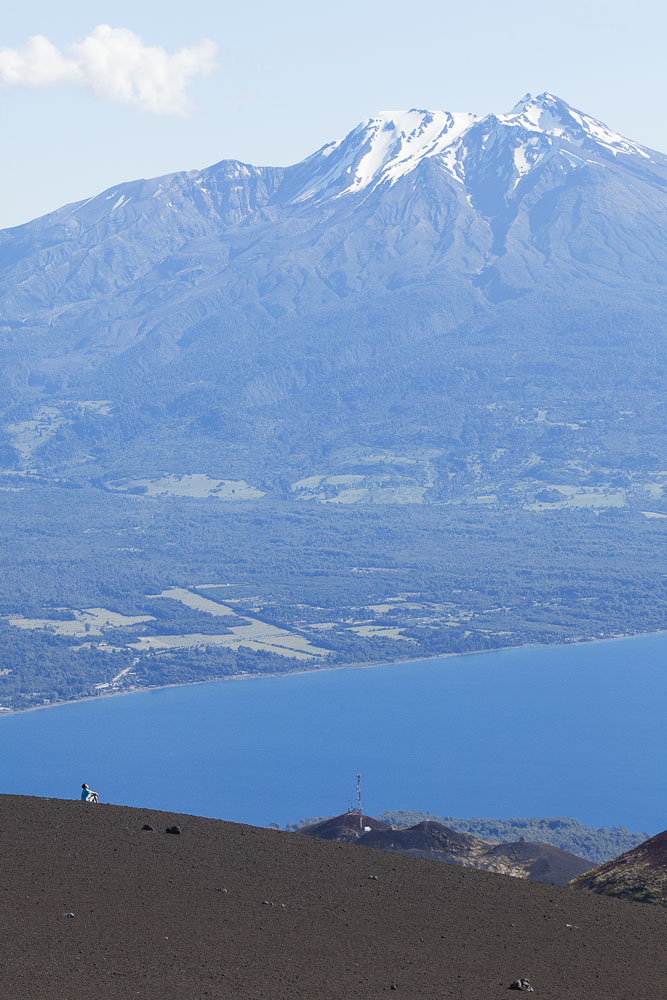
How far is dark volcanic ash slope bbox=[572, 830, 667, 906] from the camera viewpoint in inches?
949

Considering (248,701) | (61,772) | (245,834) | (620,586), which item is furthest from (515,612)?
(245,834)

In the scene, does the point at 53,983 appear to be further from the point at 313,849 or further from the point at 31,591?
the point at 31,591

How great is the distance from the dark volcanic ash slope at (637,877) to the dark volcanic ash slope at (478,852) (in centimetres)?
360

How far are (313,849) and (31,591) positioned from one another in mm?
174632

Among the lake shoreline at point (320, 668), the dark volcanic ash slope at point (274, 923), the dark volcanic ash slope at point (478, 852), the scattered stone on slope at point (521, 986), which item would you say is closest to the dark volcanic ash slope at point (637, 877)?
the dark volcanic ash slope at point (274, 923)

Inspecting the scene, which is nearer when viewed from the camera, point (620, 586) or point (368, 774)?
point (368, 774)

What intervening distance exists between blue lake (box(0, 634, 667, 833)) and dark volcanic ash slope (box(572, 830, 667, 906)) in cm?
7689

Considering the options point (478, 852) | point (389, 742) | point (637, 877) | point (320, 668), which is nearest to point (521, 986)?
point (637, 877)

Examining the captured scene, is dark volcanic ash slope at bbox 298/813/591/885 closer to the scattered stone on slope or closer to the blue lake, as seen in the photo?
the scattered stone on slope

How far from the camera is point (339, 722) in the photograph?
452ft

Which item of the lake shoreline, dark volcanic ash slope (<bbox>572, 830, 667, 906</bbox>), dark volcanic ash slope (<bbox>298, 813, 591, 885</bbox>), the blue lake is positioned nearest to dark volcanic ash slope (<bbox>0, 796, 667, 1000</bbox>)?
dark volcanic ash slope (<bbox>572, 830, 667, 906</bbox>)

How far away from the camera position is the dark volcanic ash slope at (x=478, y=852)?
98.3 ft

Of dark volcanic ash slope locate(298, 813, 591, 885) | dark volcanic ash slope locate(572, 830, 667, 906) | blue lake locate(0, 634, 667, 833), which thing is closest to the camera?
dark volcanic ash slope locate(572, 830, 667, 906)

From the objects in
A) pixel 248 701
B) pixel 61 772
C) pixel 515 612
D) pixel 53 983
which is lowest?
pixel 53 983
